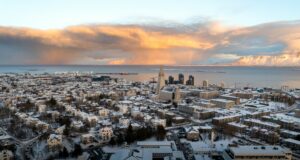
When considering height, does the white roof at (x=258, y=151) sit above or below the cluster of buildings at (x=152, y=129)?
above

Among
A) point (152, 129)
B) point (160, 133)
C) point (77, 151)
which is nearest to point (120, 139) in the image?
point (77, 151)

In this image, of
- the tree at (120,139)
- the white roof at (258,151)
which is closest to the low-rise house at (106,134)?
the tree at (120,139)

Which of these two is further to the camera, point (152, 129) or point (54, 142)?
point (152, 129)

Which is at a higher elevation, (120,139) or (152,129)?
(152,129)

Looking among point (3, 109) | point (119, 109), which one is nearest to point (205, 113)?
point (119, 109)

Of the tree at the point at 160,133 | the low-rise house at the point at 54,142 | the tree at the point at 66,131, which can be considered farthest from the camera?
the tree at the point at 66,131

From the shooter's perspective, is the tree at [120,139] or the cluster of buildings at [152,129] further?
the tree at [120,139]

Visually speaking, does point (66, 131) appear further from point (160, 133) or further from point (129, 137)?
point (160, 133)

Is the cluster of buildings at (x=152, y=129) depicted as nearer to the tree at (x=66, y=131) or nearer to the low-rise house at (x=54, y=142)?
the low-rise house at (x=54, y=142)

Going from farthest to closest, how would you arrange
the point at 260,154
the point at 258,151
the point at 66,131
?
the point at 66,131 < the point at 258,151 < the point at 260,154

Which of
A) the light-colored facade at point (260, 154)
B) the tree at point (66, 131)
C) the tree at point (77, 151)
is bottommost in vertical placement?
the tree at point (77, 151)

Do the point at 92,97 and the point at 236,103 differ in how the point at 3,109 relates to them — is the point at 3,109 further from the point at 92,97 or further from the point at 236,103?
the point at 236,103
